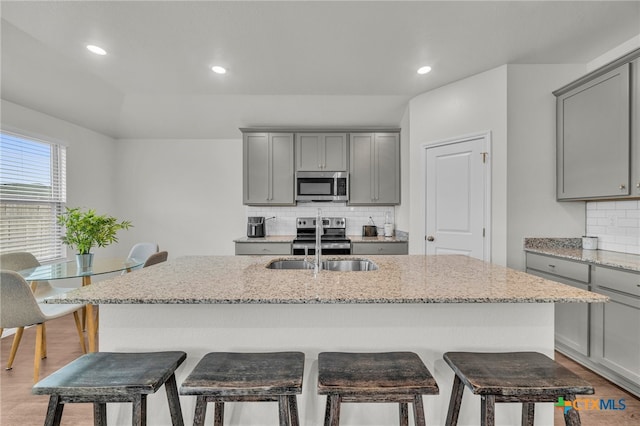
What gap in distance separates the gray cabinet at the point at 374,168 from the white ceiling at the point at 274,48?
1.68ft

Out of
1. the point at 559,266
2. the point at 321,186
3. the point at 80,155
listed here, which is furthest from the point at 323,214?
the point at 80,155

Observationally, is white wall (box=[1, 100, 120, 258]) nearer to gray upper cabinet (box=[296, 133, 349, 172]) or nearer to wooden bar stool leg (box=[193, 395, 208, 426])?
gray upper cabinet (box=[296, 133, 349, 172])

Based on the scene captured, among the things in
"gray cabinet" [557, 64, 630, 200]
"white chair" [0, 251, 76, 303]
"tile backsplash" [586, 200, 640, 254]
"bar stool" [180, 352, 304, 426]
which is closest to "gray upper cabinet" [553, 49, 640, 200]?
"gray cabinet" [557, 64, 630, 200]

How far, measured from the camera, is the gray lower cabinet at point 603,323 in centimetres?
193

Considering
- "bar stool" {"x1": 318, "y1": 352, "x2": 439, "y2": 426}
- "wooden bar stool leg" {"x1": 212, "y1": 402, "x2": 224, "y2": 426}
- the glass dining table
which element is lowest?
"wooden bar stool leg" {"x1": 212, "y1": 402, "x2": 224, "y2": 426}

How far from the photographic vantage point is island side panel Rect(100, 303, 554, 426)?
146cm

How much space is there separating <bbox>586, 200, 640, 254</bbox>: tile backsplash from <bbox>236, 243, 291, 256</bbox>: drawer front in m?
3.21

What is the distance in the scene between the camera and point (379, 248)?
3855 mm

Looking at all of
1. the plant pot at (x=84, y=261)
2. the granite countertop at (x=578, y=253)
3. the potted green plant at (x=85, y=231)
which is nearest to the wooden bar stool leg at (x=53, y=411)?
the potted green plant at (x=85, y=231)

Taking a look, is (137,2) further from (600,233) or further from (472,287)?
(600,233)

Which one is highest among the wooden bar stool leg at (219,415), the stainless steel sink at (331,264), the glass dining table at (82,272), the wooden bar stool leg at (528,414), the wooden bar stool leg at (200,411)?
the stainless steel sink at (331,264)

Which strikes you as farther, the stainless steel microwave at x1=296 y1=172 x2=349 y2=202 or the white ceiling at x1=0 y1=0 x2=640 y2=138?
the stainless steel microwave at x1=296 y1=172 x2=349 y2=202

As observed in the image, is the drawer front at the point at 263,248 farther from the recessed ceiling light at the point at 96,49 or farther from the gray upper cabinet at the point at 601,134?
the gray upper cabinet at the point at 601,134

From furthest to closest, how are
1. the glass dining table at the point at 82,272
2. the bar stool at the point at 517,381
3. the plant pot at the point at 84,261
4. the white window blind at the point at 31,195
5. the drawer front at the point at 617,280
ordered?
1. the white window blind at the point at 31,195
2. the plant pot at the point at 84,261
3. the glass dining table at the point at 82,272
4. the drawer front at the point at 617,280
5. the bar stool at the point at 517,381
